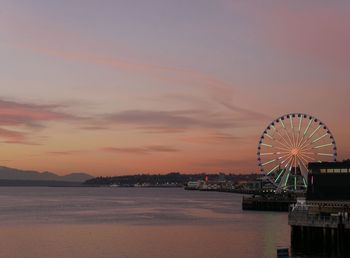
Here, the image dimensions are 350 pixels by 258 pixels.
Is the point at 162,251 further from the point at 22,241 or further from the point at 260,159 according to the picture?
the point at 260,159

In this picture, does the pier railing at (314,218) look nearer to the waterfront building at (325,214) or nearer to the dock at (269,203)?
the waterfront building at (325,214)

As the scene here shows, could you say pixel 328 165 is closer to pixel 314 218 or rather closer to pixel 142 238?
pixel 314 218

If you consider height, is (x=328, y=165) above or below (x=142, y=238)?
above

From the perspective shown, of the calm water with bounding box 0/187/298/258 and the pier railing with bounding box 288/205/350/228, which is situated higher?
the pier railing with bounding box 288/205/350/228

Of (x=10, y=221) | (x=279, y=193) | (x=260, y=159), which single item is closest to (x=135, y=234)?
(x=10, y=221)

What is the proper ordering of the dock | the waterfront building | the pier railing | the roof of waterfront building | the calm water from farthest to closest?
the dock
the roof of waterfront building
the calm water
the pier railing
the waterfront building

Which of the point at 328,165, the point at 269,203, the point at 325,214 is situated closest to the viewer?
the point at 325,214

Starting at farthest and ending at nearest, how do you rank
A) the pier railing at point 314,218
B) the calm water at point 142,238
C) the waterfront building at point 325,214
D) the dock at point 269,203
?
the dock at point 269,203, the calm water at point 142,238, the pier railing at point 314,218, the waterfront building at point 325,214

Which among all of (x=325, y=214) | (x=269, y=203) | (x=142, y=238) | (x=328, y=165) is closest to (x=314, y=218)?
(x=325, y=214)

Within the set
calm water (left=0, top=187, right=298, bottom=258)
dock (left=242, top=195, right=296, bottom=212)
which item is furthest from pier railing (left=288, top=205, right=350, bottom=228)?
dock (left=242, top=195, right=296, bottom=212)

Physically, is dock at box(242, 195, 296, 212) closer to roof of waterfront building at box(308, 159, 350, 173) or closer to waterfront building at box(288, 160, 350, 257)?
roof of waterfront building at box(308, 159, 350, 173)

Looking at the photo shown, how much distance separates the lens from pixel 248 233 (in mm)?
92688

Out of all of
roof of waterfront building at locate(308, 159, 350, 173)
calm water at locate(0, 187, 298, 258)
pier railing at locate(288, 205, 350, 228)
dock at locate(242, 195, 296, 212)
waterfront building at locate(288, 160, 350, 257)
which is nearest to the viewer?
waterfront building at locate(288, 160, 350, 257)

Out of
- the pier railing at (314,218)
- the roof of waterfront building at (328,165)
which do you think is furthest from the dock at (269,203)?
the pier railing at (314,218)
